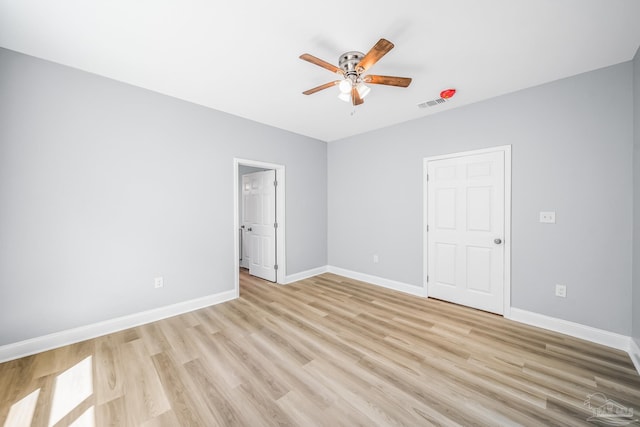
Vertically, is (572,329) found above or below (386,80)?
below

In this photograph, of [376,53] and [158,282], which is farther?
[158,282]

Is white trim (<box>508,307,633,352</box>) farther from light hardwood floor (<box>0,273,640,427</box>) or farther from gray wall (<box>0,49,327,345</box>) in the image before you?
gray wall (<box>0,49,327,345</box>)

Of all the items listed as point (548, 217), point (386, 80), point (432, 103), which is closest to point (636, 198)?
point (548, 217)

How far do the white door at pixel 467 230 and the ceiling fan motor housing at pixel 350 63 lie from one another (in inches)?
81.0

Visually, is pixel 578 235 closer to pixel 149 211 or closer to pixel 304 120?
pixel 304 120

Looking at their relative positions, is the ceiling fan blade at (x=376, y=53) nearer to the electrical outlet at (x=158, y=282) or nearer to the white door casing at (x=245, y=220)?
the electrical outlet at (x=158, y=282)

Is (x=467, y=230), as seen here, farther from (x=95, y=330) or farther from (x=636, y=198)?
(x=95, y=330)

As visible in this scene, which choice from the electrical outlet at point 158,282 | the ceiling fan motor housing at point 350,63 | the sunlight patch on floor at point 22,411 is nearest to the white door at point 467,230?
the ceiling fan motor housing at point 350,63

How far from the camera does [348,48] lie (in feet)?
6.88

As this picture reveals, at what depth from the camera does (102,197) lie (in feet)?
8.41

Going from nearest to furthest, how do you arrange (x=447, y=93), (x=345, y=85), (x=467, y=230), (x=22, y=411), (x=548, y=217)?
(x=22, y=411) → (x=345, y=85) → (x=548, y=217) → (x=447, y=93) → (x=467, y=230)

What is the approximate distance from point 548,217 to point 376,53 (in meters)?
2.61

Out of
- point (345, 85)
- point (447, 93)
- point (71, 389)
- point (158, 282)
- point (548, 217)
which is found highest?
point (447, 93)

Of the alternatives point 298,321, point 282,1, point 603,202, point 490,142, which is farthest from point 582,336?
point 282,1
